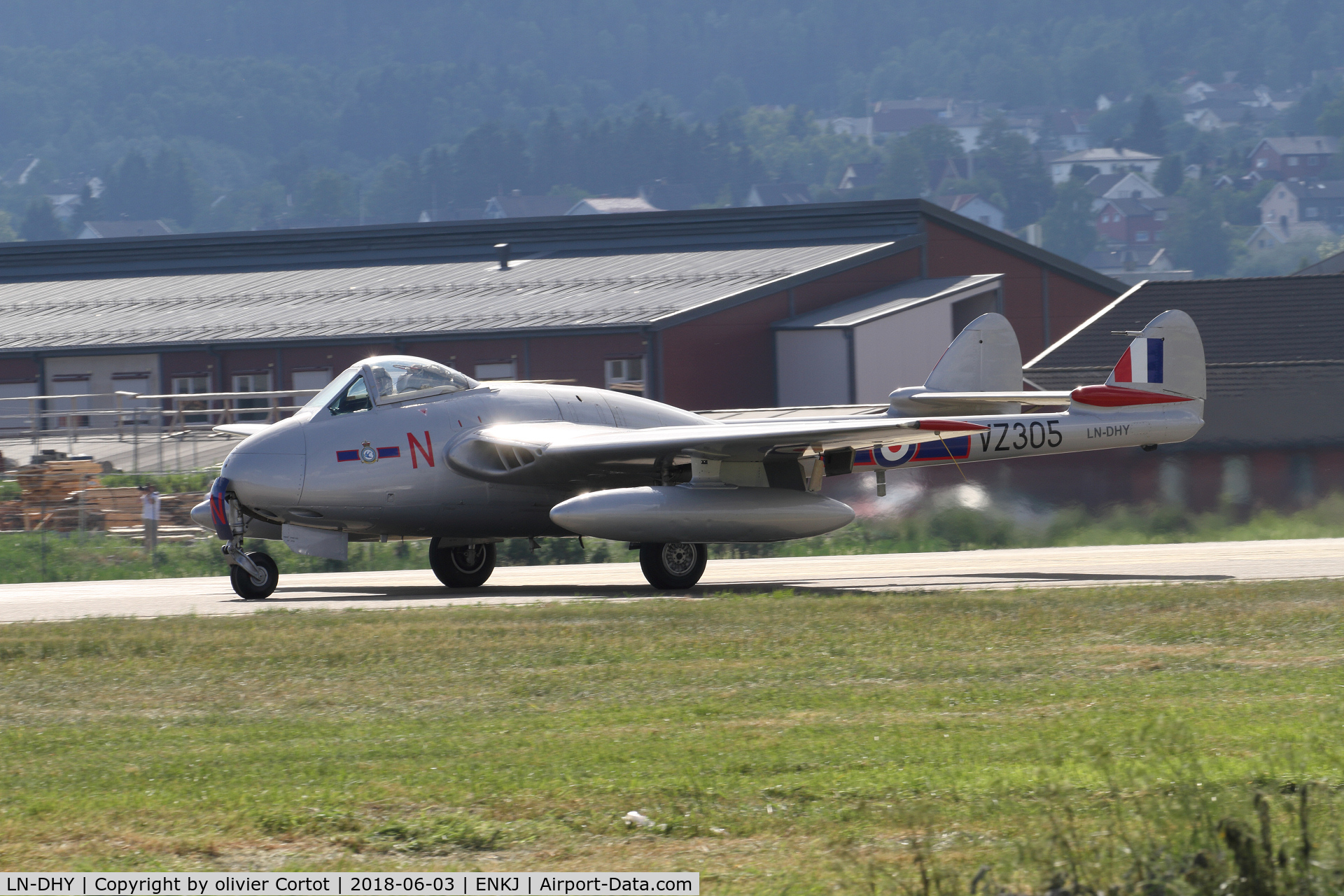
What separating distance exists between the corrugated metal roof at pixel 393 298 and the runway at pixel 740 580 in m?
23.2

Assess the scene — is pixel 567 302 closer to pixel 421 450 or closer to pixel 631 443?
pixel 421 450

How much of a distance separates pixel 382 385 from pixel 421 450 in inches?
35.4

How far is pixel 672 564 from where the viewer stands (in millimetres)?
19797

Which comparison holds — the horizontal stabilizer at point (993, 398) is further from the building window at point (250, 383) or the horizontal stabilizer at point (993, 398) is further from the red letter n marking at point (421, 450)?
the building window at point (250, 383)

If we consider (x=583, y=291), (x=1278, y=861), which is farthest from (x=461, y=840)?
(x=583, y=291)

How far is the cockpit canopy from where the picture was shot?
19547 millimetres

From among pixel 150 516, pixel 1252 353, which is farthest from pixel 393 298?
pixel 1252 353

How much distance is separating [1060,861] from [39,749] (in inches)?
250

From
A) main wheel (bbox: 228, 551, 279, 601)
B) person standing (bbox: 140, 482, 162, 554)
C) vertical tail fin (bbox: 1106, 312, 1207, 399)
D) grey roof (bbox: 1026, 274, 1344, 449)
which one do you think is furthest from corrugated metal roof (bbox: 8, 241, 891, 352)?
main wheel (bbox: 228, 551, 279, 601)

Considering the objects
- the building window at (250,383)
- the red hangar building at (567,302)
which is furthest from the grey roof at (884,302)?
the building window at (250,383)

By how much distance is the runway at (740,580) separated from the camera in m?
19.0

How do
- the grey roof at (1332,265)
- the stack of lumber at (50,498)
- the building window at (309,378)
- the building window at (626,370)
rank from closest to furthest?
the stack of lumber at (50,498), the building window at (626,370), the building window at (309,378), the grey roof at (1332,265)

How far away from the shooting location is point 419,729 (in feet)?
33.8

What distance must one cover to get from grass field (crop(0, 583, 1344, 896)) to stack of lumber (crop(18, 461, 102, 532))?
641 inches
